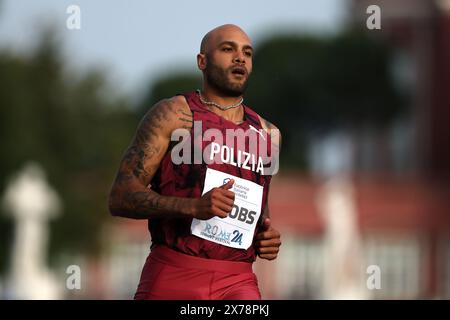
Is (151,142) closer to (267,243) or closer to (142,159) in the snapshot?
(142,159)

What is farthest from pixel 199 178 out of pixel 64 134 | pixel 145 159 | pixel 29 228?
pixel 64 134

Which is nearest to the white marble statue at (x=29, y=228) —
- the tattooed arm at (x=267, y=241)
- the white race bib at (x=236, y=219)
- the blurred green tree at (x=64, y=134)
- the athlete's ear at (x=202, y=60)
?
the blurred green tree at (x=64, y=134)

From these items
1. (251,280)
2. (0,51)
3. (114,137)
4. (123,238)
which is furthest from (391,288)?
(251,280)

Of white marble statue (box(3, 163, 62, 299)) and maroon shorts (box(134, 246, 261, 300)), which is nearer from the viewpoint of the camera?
maroon shorts (box(134, 246, 261, 300))

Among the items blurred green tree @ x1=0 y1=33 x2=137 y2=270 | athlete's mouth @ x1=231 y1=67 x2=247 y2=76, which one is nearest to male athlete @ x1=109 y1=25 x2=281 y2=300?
athlete's mouth @ x1=231 y1=67 x2=247 y2=76

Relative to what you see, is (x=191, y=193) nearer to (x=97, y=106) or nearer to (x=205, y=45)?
(x=205, y=45)

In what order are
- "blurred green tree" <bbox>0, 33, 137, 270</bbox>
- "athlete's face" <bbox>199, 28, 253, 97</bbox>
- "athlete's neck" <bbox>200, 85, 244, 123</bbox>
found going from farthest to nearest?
"blurred green tree" <bbox>0, 33, 137, 270</bbox> → "athlete's neck" <bbox>200, 85, 244, 123</bbox> → "athlete's face" <bbox>199, 28, 253, 97</bbox>

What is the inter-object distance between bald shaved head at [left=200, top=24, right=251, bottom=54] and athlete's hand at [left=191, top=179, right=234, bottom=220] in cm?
92

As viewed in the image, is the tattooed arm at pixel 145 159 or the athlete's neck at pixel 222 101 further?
the athlete's neck at pixel 222 101

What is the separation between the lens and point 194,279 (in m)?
9.24

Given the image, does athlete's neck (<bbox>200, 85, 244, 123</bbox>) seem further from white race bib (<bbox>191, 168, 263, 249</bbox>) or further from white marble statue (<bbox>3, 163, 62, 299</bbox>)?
white marble statue (<bbox>3, 163, 62, 299</bbox>)

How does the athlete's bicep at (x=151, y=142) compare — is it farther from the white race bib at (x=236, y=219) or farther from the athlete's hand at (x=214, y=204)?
the athlete's hand at (x=214, y=204)

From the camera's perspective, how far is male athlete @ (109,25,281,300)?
9234 mm

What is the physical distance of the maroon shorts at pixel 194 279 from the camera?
923cm
